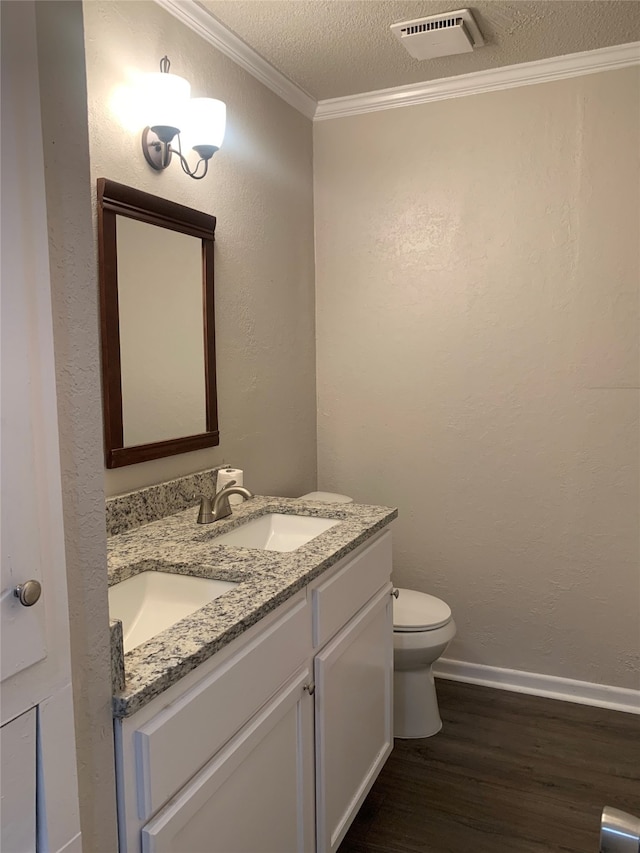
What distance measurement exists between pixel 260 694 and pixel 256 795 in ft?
0.69

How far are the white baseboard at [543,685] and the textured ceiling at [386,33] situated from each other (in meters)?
2.46

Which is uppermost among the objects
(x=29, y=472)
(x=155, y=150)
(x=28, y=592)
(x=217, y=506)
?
(x=155, y=150)

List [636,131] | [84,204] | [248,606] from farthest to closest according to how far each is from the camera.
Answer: [636,131]
[248,606]
[84,204]

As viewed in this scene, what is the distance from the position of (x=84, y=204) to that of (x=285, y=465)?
2014mm

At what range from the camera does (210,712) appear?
4.09ft

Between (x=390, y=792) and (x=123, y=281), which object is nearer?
(x=123, y=281)

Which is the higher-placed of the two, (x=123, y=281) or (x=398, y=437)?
(x=123, y=281)

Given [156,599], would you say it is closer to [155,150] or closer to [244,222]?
[155,150]

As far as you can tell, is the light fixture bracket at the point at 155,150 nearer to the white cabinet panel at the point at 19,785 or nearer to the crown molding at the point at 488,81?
the crown molding at the point at 488,81

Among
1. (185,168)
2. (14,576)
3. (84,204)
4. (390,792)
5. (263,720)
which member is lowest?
(390,792)

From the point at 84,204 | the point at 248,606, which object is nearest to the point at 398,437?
the point at 248,606

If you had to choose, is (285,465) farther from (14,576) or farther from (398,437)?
(14,576)

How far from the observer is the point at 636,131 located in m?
2.53

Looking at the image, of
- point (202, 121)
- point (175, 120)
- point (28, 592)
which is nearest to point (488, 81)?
point (202, 121)
